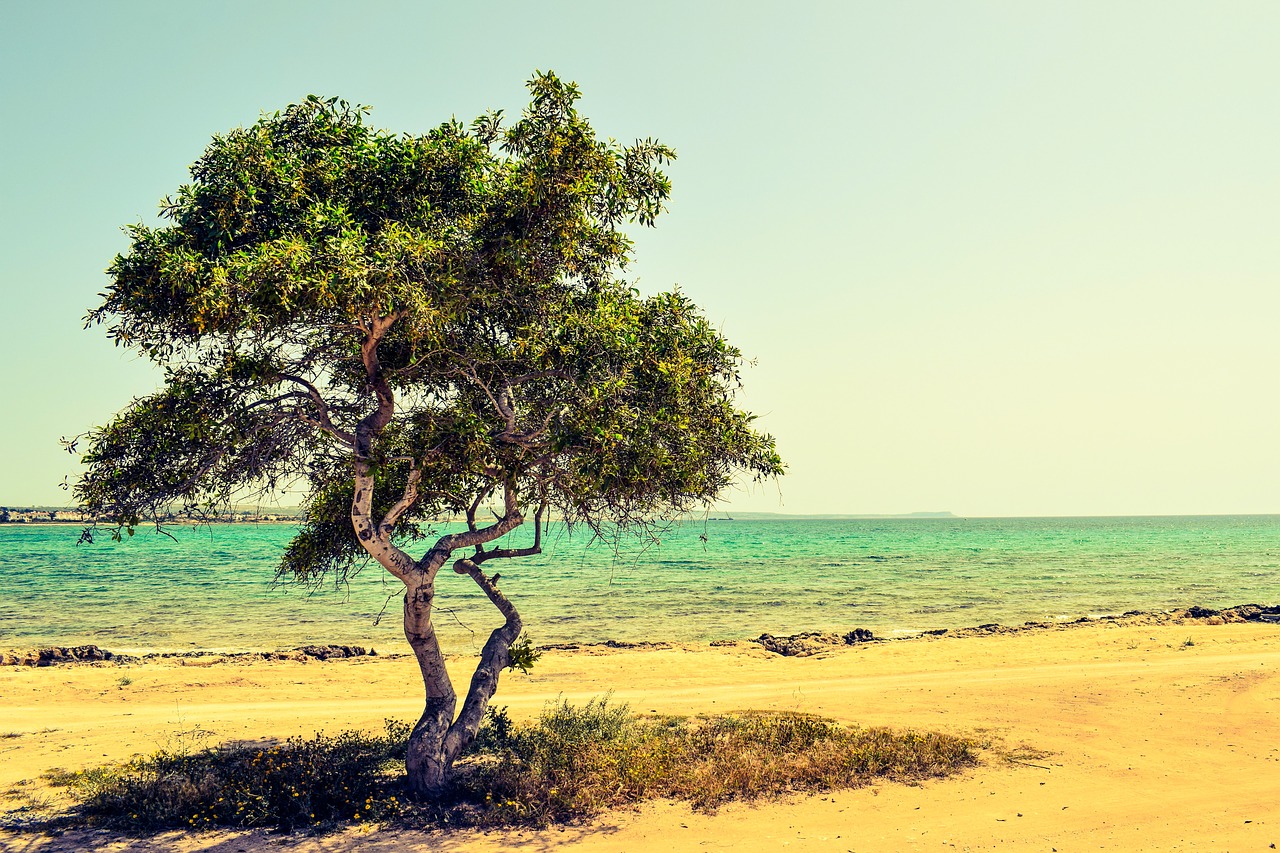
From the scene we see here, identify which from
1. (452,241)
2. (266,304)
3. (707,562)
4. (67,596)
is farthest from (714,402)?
(707,562)

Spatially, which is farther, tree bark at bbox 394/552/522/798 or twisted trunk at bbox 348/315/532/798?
tree bark at bbox 394/552/522/798

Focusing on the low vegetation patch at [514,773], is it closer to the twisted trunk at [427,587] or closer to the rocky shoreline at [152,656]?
the twisted trunk at [427,587]

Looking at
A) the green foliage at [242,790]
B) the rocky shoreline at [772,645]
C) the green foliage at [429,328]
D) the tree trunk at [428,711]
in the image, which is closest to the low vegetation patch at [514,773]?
the green foliage at [242,790]

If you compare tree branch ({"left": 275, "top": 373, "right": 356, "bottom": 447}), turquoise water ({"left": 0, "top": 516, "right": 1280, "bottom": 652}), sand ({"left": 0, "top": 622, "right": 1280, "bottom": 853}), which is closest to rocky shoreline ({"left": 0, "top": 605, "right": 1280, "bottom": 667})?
sand ({"left": 0, "top": 622, "right": 1280, "bottom": 853})

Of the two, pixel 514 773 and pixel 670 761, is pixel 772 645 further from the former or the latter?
pixel 514 773

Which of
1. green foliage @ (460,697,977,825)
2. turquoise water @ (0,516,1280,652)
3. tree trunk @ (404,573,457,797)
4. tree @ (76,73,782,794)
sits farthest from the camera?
turquoise water @ (0,516,1280,652)

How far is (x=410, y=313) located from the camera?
8633mm

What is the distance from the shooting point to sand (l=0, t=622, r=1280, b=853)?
377 inches

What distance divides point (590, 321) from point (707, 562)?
68175 millimetres

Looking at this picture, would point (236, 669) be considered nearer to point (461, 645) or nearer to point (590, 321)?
point (461, 645)

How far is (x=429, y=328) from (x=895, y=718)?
38.8ft

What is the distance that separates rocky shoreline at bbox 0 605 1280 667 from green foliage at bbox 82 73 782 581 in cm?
1570

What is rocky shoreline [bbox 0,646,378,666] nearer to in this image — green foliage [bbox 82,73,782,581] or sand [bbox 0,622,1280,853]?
sand [bbox 0,622,1280,853]

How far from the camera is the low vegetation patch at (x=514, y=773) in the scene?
10.2m
